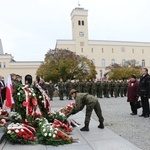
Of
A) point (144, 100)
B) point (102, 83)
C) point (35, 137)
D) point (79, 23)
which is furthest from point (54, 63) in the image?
point (79, 23)

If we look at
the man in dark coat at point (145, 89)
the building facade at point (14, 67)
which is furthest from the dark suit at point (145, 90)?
the building facade at point (14, 67)

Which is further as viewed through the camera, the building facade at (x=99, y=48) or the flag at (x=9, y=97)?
the building facade at (x=99, y=48)

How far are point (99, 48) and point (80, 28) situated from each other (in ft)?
31.4

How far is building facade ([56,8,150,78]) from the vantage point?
8469 centimetres

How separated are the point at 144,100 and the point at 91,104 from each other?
11.1 feet

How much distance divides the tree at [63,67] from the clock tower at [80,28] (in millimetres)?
37646

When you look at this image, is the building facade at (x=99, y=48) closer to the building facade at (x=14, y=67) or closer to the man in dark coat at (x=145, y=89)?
the building facade at (x=14, y=67)

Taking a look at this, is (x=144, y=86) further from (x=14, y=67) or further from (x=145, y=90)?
(x=14, y=67)

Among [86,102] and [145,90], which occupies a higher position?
[145,90]

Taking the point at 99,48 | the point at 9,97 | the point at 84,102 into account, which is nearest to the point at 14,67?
the point at 99,48

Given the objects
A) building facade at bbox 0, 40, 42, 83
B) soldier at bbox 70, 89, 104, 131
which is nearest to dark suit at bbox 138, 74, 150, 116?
soldier at bbox 70, 89, 104, 131

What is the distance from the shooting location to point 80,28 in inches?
3374

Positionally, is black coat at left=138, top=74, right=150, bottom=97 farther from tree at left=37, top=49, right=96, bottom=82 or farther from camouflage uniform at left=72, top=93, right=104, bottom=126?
tree at left=37, top=49, right=96, bottom=82

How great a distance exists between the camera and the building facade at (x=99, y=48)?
8469 cm
